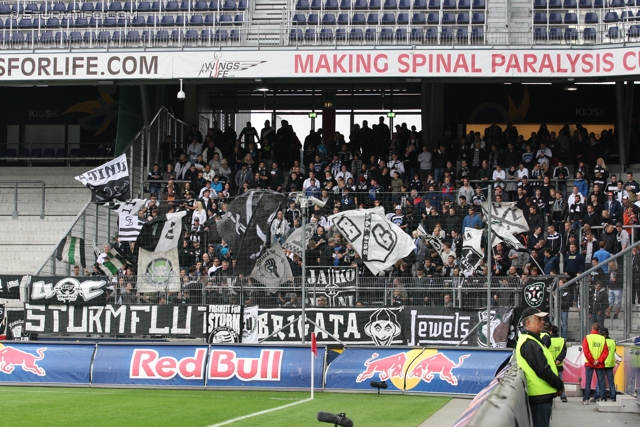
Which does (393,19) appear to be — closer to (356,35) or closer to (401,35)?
(401,35)

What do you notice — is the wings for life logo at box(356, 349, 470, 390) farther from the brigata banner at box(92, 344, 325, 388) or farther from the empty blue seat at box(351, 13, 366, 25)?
the empty blue seat at box(351, 13, 366, 25)

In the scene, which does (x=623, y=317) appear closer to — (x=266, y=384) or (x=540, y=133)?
(x=266, y=384)

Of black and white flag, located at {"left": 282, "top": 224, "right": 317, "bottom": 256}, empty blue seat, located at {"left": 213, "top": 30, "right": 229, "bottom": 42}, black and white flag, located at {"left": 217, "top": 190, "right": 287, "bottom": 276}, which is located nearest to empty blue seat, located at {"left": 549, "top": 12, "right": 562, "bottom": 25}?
empty blue seat, located at {"left": 213, "top": 30, "right": 229, "bottom": 42}

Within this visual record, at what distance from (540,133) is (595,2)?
4.14 m

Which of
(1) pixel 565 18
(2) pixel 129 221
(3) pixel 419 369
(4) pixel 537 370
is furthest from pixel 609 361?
(1) pixel 565 18

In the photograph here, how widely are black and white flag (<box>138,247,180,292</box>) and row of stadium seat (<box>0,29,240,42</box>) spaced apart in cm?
862

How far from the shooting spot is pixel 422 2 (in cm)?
2977

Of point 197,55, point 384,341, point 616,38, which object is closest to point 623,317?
point 384,341

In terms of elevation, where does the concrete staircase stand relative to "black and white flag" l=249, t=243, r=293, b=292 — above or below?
above

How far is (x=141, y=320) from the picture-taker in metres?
21.2

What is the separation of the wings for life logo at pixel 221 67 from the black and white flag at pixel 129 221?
516 centimetres

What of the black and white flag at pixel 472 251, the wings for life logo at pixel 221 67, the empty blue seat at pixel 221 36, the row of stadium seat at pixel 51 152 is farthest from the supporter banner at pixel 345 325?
the row of stadium seat at pixel 51 152

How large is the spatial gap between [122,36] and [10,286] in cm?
999

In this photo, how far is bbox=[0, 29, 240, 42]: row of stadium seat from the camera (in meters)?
29.2
